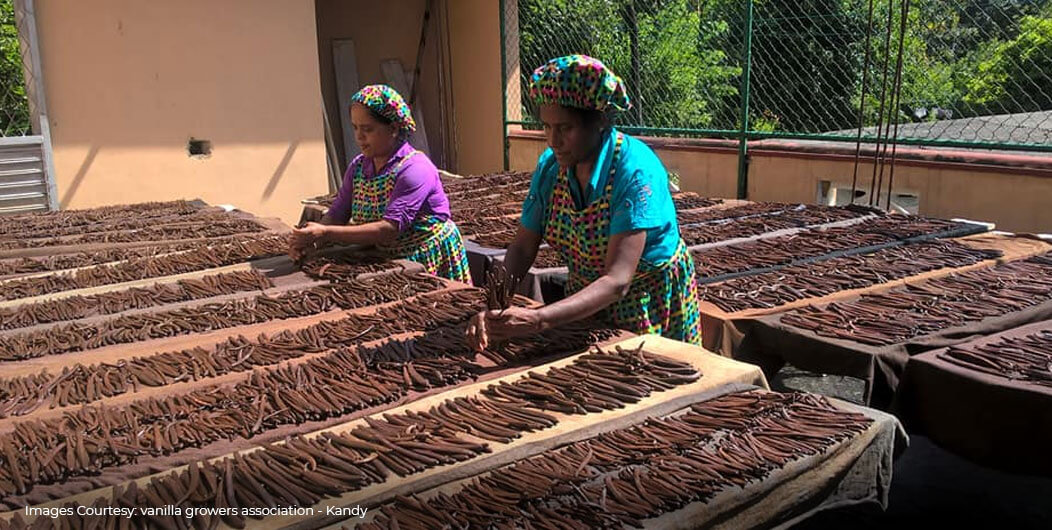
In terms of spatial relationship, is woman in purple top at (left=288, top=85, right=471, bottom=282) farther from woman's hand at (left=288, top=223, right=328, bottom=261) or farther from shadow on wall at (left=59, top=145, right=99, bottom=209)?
→ shadow on wall at (left=59, top=145, right=99, bottom=209)

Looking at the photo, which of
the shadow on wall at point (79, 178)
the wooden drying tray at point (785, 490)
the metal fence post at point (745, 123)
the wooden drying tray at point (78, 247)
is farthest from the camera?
the shadow on wall at point (79, 178)

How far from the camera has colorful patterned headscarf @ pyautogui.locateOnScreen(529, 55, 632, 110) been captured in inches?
94.0

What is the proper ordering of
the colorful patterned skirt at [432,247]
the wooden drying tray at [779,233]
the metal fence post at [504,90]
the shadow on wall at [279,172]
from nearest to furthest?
the colorful patterned skirt at [432,247], the wooden drying tray at [779,233], the shadow on wall at [279,172], the metal fence post at [504,90]

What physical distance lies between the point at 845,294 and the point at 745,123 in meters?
4.21

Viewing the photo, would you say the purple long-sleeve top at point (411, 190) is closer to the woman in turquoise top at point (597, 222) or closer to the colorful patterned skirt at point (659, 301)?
the woman in turquoise top at point (597, 222)

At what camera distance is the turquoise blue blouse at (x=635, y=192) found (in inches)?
96.5

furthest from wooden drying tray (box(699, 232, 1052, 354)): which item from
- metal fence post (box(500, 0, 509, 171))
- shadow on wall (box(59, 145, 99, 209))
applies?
metal fence post (box(500, 0, 509, 171))

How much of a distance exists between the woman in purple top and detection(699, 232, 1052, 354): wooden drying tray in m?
1.33

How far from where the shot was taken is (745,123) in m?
7.45

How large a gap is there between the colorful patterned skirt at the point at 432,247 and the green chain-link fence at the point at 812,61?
13.0ft

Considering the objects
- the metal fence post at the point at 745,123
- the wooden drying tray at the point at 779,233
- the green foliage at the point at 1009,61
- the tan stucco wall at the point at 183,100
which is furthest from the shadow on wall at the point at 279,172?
the green foliage at the point at 1009,61

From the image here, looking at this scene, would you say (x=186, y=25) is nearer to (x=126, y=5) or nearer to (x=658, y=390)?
(x=126, y=5)

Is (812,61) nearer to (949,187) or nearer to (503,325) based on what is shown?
(949,187)

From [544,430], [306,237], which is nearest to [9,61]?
[306,237]
